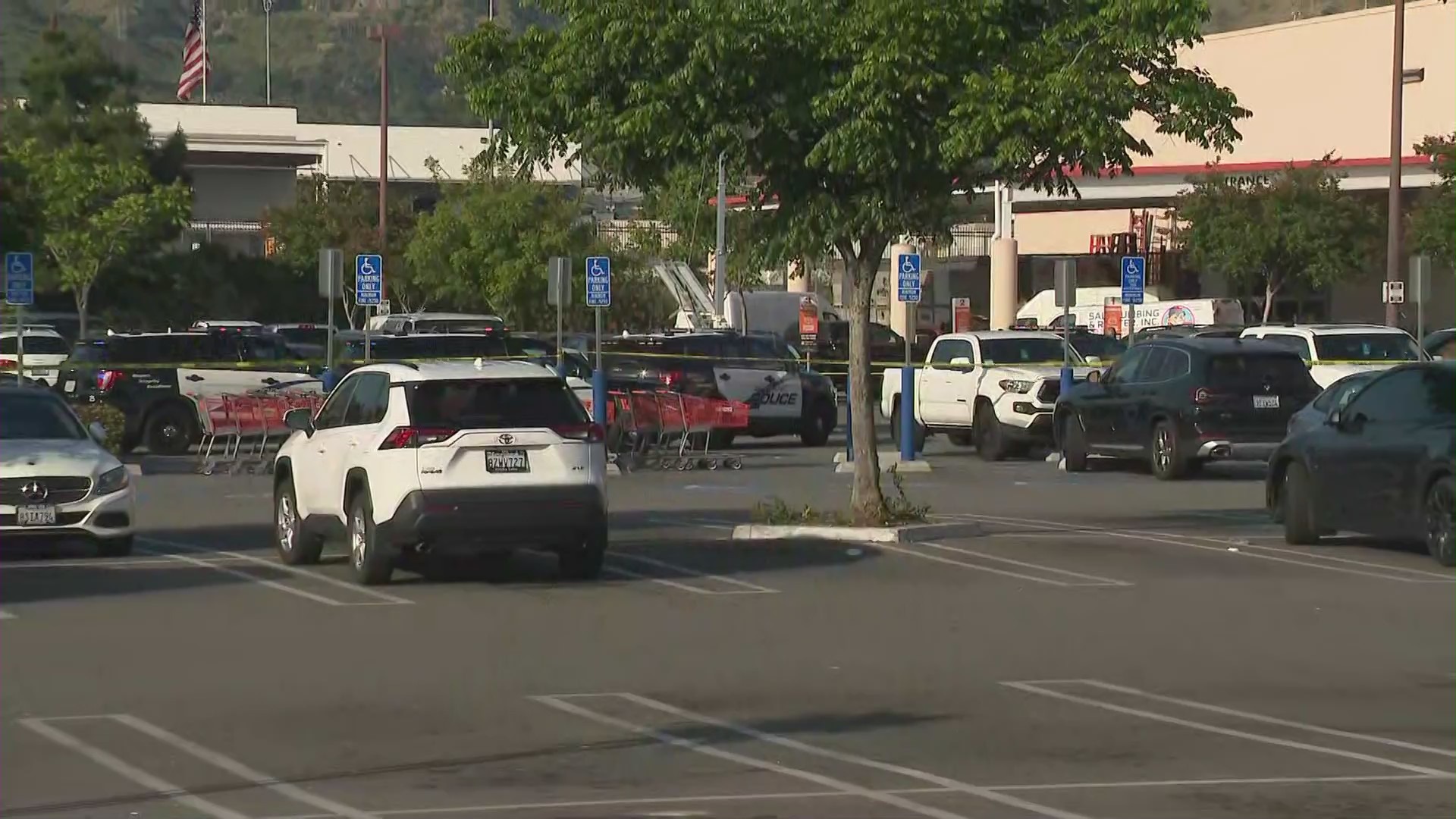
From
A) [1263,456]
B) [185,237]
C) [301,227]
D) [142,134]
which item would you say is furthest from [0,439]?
[185,237]

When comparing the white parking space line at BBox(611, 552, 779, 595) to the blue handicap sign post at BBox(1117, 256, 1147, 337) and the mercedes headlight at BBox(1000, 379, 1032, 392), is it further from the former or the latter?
the blue handicap sign post at BBox(1117, 256, 1147, 337)

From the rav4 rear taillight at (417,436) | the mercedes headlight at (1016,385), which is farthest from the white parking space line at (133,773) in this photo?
the mercedes headlight at (1016,385)

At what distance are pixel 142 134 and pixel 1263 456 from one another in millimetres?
38286

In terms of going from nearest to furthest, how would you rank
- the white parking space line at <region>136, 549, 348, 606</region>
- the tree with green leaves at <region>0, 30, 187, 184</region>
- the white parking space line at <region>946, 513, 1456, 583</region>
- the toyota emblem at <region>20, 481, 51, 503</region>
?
the white parking space line at <region>136, 549, 348, 606</region>
the white parking space line at <region>946, 513, 1456, 583</region>
the toyota emblem at <region>20, 481, 51, 503</region>
the tree with green leaves at <region>0, 30, 187, 184</region>

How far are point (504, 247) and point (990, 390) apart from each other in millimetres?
30691

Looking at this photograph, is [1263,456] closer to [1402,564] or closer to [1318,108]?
[1402,564]

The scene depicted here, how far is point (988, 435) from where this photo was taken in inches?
1299

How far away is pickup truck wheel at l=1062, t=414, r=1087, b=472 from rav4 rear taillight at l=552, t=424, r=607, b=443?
14.1 meters

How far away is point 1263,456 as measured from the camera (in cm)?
2803

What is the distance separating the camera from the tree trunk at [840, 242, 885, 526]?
20984mm

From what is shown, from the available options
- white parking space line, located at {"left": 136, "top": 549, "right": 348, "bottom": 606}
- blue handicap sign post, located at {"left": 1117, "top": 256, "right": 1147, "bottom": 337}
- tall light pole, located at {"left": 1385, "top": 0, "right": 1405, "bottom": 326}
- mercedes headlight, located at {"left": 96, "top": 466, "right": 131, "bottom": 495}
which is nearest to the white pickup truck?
blue handicap sign post, located at {"left": 1117, "top": 256, "right": 1147, "bottom": 337}

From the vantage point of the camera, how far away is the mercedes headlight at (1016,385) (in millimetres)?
32719

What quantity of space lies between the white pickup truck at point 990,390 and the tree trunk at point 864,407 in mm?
11448

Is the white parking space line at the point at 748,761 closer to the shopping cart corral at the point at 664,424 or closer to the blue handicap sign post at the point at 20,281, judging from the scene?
the shopping cart corral at the point at 664,424
